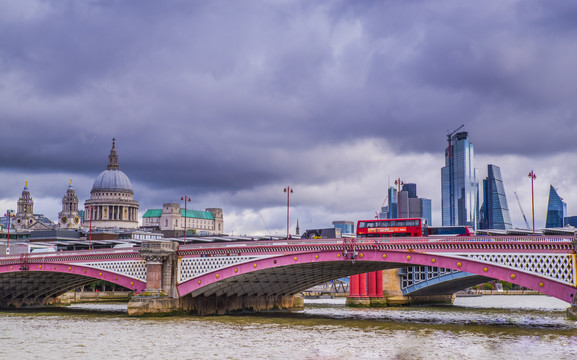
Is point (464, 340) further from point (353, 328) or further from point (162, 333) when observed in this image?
point (162, 333)

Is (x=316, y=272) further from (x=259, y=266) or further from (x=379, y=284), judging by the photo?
(x=379, y=284)

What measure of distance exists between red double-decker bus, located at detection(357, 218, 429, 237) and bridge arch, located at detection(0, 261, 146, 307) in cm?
2136

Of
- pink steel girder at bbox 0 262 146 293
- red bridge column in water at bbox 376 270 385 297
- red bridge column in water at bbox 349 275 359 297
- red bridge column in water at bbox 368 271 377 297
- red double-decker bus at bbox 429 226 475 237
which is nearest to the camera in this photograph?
pink steel girder at bbox 0 262 146 293

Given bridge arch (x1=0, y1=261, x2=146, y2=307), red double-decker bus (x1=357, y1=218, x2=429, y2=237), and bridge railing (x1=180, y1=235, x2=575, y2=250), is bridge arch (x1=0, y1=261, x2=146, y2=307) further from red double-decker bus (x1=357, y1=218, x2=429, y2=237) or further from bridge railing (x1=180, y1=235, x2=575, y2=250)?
red double-decker bus (x1=357, y1=218, x2=429, y2=237)

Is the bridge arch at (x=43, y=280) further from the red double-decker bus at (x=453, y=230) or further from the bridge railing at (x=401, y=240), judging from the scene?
the red double-decker bus at (x=453, y=230)

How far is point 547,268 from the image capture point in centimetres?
4872

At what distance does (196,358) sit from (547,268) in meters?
25.6

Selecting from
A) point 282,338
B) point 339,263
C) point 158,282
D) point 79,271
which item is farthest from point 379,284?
point 282,338

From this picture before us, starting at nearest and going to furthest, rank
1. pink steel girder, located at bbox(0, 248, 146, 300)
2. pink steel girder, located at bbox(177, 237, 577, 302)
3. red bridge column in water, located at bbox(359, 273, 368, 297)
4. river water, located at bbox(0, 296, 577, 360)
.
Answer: river water, located at bbox(0, 296, 577, 360) < pink steel girder, located at bbox(177, 237, 577, 302) < pink steel girder, located at bbox(0, 248, 146, 300) < red bridge column in water, located at bbox(359, 273, 368, 297)

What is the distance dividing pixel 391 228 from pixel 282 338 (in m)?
25.9

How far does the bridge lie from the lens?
162ft

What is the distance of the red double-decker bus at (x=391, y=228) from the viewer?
66.5 m

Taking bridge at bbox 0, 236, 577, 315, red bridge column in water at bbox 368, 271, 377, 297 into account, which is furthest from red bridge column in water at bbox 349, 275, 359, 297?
bridge at bbox 0, 236, 577, 315

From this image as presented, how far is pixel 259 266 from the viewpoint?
60.2 metres
